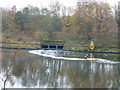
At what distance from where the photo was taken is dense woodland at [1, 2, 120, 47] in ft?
69.3

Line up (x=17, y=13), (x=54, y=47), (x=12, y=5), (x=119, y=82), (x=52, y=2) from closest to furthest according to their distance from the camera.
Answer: (x=119, y=82) → (x=54, y=47) → (x=17, y=13) → (x=12, y=5) → (x=52, y=2)

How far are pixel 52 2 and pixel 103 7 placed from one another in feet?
25.8

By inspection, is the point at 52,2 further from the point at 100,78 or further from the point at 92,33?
the point at 100,78

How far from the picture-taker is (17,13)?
897 inches

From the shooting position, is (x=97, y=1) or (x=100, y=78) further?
(x=97, y=1)

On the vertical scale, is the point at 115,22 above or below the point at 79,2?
below

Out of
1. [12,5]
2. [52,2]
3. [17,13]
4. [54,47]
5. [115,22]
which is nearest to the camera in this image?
[54,47]

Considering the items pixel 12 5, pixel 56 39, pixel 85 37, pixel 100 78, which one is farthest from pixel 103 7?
pixel 100 78

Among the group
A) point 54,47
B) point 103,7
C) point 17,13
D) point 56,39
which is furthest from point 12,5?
point 103,7

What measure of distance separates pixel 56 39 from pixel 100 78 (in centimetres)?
1460

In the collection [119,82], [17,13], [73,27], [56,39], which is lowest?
[119,82]

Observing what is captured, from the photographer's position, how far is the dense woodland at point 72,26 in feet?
69.3

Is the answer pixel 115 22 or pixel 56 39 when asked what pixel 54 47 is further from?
pixel 115 22

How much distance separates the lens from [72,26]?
22547mm
